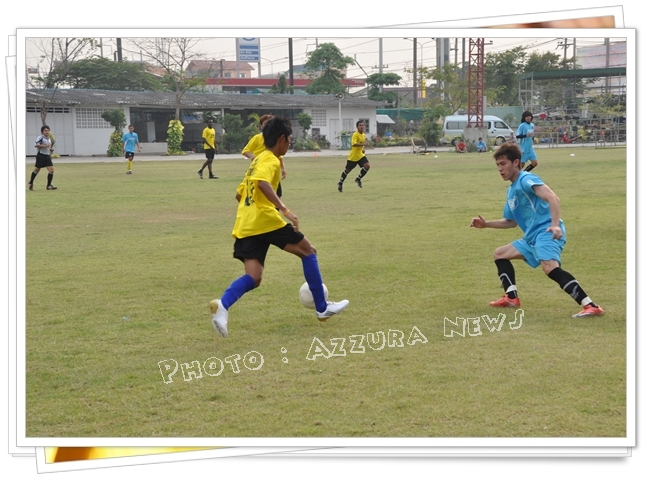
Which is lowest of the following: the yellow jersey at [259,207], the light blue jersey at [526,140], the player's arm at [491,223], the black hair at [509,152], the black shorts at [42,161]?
the player's arm at [491,223]

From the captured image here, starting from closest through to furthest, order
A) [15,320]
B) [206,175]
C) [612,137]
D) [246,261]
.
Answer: [15,320]
[246,261]
[206,175]
[612,137]

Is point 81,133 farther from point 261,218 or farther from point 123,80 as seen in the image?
point 261,218

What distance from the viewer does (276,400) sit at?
5.08 m

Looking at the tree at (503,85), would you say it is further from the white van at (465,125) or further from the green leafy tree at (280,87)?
the green leafy tree at (280,87)

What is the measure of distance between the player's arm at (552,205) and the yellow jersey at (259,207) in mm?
2142

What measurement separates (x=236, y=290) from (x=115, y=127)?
33.1 metres

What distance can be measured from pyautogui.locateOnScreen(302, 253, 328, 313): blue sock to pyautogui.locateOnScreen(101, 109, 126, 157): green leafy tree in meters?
31.6

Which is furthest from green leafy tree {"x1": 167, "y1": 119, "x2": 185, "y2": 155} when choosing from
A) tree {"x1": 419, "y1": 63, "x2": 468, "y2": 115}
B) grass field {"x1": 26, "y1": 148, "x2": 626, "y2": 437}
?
grass field {"x1": 26, "y1": 148, "x2": 626, "y2": 437}

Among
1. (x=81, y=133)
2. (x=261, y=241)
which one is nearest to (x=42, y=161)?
(x=261, y=241)

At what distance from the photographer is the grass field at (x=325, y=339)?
4.82 m

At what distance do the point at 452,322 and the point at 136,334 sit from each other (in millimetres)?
2556

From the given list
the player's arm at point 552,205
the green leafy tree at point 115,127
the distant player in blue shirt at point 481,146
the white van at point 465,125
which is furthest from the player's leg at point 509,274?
the white van at point 465,125
